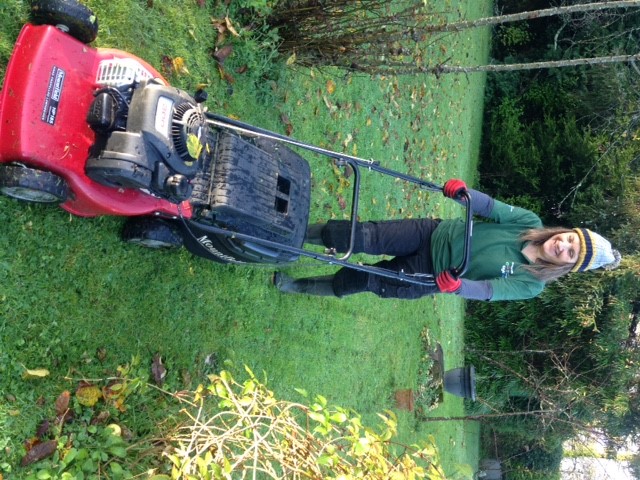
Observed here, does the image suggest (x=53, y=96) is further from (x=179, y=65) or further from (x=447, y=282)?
(x=447, y=282)

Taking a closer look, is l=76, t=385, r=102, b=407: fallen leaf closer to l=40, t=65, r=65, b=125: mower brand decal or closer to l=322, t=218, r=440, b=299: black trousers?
l=40, t=65, r=65, b=125: mower brand decal

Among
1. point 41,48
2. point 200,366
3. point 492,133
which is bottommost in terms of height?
Result: point 200,366

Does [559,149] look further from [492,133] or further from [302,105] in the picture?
[302,105]

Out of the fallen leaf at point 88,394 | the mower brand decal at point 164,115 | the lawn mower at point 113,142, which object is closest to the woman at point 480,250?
the lawn mower at point 113,142

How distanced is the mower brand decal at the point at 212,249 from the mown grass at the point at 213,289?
0.39 meters

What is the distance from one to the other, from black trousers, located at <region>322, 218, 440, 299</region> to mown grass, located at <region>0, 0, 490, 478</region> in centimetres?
34

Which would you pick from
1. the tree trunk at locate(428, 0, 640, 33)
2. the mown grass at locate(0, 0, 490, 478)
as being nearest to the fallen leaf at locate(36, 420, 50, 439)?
the mown grass at locate(0, 0, 490, 478)

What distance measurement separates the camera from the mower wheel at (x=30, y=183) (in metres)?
2.23

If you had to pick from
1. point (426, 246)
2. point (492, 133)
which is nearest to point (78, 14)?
point (426, 246)

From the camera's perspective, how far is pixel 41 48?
90.7 inches

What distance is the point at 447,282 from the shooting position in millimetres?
3262

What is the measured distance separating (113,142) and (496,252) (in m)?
2.39

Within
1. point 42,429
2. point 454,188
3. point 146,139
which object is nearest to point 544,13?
point 454,188

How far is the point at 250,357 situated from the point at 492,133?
7.40 m
